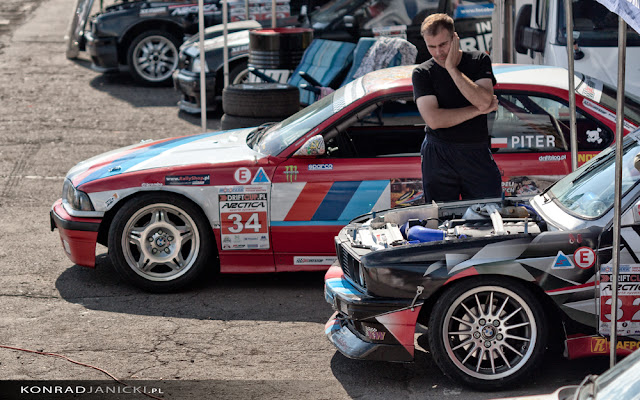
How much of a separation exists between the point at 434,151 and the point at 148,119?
309 inches

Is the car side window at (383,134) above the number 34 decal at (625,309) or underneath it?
above

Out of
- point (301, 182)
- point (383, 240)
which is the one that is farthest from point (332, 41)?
point (383, 240)

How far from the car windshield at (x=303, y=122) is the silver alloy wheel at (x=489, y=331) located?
217cm

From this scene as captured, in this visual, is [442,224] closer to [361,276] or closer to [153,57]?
[361,276]

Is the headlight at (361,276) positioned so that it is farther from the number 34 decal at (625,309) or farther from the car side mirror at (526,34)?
the car side mirror at (526,34)

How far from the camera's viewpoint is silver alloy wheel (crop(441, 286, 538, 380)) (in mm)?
4680

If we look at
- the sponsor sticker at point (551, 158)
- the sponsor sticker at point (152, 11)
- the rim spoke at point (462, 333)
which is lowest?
the rim spoke at point (462, 333)

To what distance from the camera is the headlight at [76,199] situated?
21.3 ft

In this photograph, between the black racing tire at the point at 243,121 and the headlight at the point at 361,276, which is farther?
the black racing tire at the point at 243,121

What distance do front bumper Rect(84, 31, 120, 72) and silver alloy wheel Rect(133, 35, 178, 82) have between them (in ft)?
1.07

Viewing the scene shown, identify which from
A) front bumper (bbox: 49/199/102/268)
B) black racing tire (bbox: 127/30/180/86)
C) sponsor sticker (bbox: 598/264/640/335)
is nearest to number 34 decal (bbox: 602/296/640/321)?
sponsor sticker (bbox: 598/264/640/335)

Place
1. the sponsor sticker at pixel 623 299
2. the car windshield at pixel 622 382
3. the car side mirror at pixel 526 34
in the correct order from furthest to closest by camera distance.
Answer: the car side mirror at pixel 526 34 < the sponsor sticker at pixel 623 299 < the car windshield at pixel 622 382

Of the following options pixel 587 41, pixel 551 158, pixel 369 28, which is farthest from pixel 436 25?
pixel 369 28

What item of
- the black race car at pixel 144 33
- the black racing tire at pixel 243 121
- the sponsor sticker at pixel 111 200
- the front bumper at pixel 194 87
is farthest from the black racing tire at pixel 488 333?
the black race car at pixel 144 33
